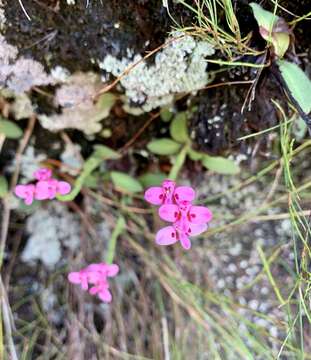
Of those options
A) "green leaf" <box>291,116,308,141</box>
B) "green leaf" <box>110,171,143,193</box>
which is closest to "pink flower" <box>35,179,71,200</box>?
"green leaf" <box>110,171,143,193</box>

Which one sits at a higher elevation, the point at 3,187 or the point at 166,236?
the point at 3,187

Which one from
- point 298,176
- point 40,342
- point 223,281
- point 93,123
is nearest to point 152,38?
point 93,123

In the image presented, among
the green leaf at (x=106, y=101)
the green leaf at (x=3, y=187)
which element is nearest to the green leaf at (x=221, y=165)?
the green leaf at (x=106, y=101)

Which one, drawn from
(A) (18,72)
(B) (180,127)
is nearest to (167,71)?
(B) (180,127)

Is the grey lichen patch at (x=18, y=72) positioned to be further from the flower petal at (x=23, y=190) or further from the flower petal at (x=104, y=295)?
the flower petal at (x=104, y=295)

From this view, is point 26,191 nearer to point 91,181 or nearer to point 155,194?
point 91,181

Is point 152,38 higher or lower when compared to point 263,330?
higher

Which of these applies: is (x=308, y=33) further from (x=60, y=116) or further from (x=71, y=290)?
(x=71, y=290)
